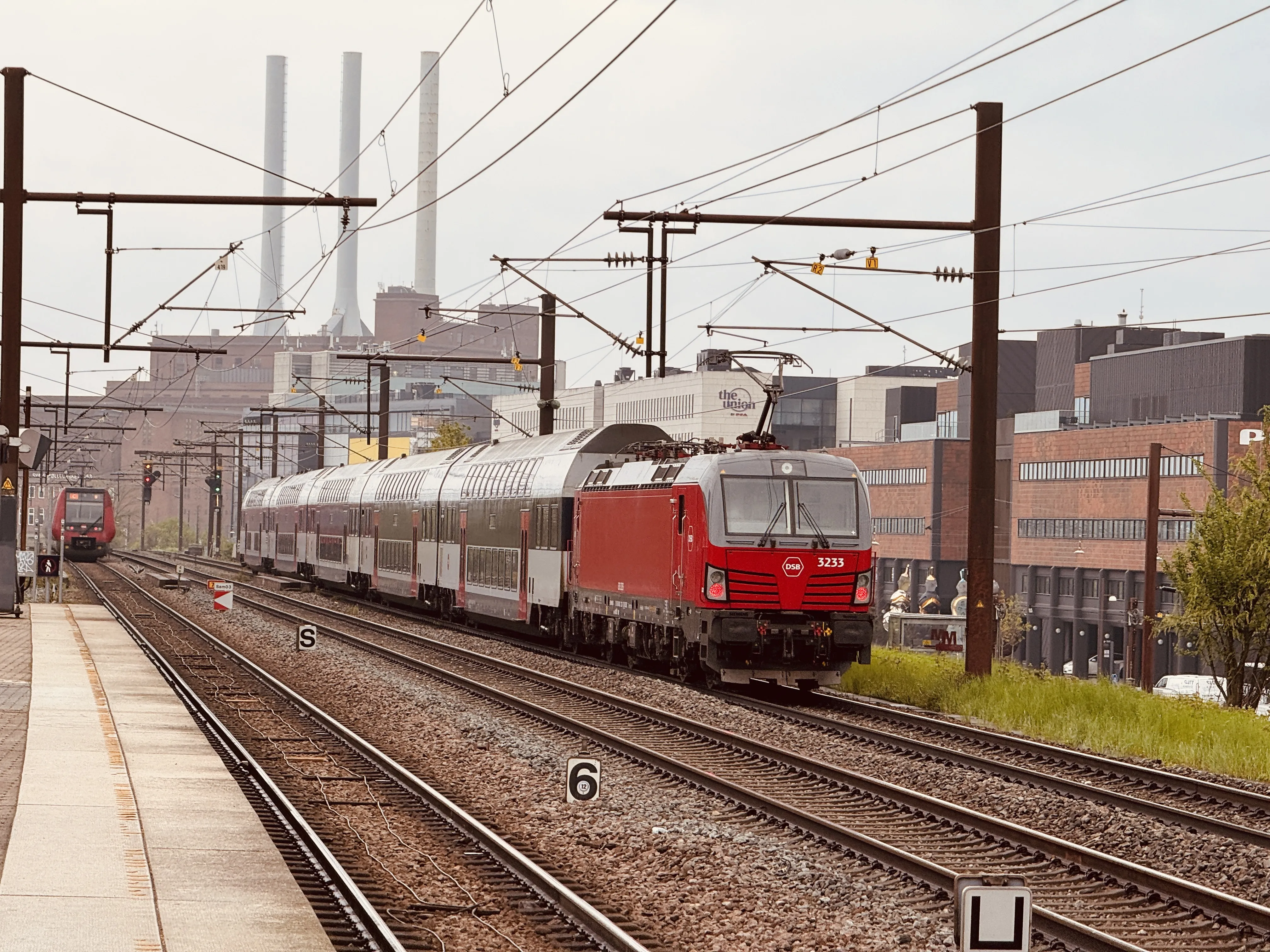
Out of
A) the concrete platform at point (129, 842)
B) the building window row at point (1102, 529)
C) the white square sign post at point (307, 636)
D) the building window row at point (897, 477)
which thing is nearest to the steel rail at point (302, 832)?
the concrete platform at point (129, 842)

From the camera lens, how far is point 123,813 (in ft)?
43.4

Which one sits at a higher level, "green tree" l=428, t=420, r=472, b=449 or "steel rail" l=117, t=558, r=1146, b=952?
"green tree" l=428, t=420, r=472, b=449

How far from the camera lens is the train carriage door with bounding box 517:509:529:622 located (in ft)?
107

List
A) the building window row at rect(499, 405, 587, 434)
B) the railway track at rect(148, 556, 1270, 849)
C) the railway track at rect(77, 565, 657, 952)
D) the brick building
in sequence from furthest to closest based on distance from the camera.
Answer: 1. the building window row at rect(499, 405, 587, 434)
2. the brick building
3. the railway track at rect(148, 556, 1270, 849)
4. the railway track at rect(77, 565, 657, 952)

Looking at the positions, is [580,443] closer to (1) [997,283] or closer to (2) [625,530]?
(2) [625,530]

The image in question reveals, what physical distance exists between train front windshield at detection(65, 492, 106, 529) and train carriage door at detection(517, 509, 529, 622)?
53264mm

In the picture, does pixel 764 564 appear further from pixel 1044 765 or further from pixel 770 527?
pixel 1044 765

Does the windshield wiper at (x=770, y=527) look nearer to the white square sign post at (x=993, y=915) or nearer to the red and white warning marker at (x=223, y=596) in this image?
the red and white warning marker at (x=223, y=596)

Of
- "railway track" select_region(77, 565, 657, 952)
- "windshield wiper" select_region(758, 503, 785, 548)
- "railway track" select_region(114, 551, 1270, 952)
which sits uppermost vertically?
"windshield wiper" select_region(758, 503, 785, 548)

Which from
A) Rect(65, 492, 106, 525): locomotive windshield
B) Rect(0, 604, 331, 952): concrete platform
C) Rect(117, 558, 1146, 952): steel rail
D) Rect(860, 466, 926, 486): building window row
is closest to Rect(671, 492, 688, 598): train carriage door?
Rect(117, 558, 1146, 952): steel rail

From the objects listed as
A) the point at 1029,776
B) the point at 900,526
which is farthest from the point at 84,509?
the point at 1029,776

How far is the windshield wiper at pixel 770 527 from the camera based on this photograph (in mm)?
23312

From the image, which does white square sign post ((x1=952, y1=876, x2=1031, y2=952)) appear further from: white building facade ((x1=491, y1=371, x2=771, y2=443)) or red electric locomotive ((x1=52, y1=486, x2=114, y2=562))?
white building facade ((x1=491, y1=371, x2=771, y2=443))

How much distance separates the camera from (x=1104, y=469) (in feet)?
326
